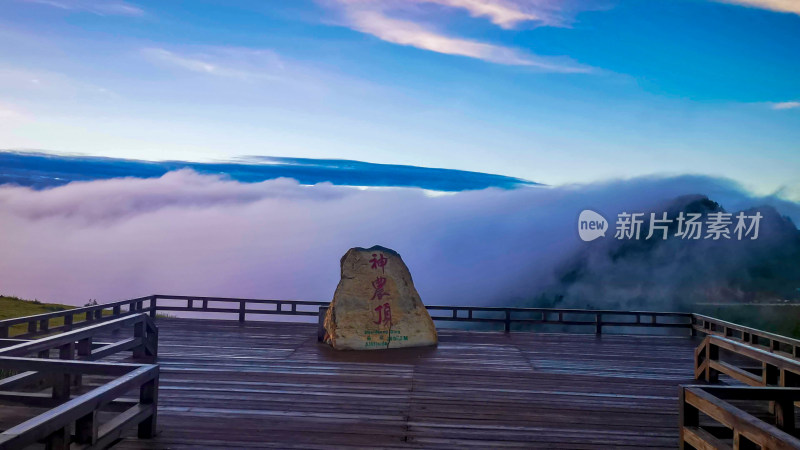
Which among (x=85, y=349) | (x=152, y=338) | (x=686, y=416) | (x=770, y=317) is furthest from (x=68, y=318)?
(x=770, y=317)

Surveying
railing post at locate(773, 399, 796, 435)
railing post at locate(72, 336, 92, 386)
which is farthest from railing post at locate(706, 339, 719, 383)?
railing post at locate(72, 336, 92, 386)

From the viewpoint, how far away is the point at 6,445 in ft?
10.3

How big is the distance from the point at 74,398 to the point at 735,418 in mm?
4578

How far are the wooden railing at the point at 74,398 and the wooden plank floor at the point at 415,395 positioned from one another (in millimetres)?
400

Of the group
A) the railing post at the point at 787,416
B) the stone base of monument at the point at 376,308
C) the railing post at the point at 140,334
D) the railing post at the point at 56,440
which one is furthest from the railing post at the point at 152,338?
the railing post at the point at 787,416

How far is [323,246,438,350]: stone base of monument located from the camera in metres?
10.7

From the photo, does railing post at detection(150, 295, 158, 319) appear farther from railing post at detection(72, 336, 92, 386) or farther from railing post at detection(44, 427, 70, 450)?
railing post at detection(44, 427, 70, 450)

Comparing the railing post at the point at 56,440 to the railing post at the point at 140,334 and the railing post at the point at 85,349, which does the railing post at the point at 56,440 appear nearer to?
the railing post at the point at 85,349

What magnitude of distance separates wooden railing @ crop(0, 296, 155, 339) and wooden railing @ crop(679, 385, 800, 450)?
7.79 m

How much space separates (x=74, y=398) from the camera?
415 centimetres

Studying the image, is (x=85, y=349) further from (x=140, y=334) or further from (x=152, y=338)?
(x=152, y=338)

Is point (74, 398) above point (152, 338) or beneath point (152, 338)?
above

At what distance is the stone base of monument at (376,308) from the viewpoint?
10727 mm

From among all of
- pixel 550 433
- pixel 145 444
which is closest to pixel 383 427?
pixel 550 433
